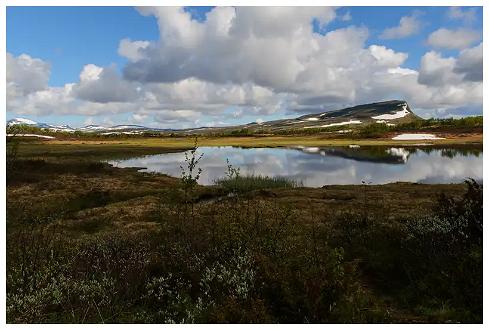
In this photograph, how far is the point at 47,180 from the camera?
3669 cm

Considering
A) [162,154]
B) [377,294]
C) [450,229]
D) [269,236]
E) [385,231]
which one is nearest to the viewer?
[377,294]

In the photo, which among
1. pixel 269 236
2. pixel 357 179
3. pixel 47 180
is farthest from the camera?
pixel 357 179

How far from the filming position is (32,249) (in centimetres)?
1011

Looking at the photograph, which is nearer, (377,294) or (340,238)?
(377,294)

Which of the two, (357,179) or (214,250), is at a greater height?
(214,250)

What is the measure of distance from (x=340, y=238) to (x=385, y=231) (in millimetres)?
1307

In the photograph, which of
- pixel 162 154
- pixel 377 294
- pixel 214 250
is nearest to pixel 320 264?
pixel 377 294

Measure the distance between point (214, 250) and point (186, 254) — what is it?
0.67 metres

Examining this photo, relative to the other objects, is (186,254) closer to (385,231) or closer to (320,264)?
(320,264)
